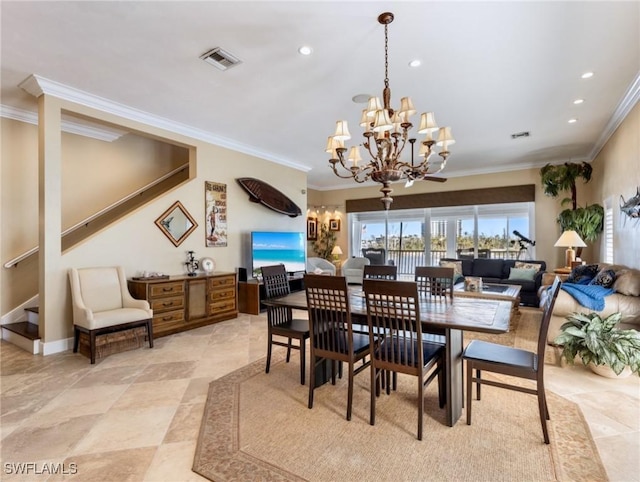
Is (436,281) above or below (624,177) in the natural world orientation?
below

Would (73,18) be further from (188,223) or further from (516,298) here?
(516,298)

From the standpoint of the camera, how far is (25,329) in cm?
409

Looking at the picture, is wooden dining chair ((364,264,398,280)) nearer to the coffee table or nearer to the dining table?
the dining table

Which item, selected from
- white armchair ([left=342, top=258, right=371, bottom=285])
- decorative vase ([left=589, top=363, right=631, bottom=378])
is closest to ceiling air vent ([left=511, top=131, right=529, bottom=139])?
decorative vase ([left=589, top=363, right=631, bottom=378])

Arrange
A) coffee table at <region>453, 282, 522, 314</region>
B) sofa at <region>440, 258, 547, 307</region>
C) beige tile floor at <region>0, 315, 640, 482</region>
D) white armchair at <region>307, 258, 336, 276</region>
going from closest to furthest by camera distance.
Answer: beige tile floor at <region>0, 315, 640, 482</region>, coffee table at <region>453, 282, 522, 314</region>, sofa at <region>440, 258, 547, 307</region>, white armchair at <region>307, 258, 336, 276</region>

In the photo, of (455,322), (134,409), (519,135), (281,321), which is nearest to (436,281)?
(455,322)

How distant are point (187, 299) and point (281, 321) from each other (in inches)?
79.4

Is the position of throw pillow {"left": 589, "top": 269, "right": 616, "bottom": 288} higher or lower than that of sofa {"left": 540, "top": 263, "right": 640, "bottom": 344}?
higher

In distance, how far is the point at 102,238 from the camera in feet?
14.1

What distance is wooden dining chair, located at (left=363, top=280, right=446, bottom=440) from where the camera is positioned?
2.15 m

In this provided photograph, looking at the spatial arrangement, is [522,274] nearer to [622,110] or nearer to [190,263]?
[622,110]

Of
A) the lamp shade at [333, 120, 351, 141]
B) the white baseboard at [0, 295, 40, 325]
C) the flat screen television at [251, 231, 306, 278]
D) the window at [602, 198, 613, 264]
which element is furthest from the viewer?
the flat screen television at [251, 231, 306, 278]

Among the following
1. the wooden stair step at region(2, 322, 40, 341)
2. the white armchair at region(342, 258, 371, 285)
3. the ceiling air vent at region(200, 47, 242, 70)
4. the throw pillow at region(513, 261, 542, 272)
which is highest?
the ceiling air vent at region(200, 47, 242, 70)

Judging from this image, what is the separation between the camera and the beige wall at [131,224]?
12.9ft
